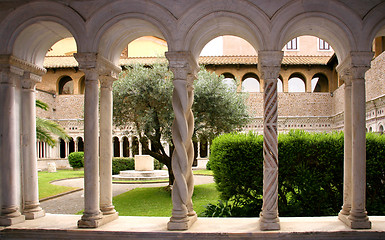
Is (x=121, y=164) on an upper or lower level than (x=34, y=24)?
lower

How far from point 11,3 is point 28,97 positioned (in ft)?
5.14

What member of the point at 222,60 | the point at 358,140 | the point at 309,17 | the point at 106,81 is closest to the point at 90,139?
Result: the point at 106,81

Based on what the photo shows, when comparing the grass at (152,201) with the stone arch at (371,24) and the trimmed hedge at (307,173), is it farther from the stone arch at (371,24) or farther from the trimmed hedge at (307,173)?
the stone arch at (371,24)

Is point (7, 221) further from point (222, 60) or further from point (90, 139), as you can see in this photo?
point (222, 60)

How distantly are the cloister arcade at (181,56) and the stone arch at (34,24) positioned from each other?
15 millimetres

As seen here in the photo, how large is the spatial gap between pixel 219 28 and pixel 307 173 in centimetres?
370

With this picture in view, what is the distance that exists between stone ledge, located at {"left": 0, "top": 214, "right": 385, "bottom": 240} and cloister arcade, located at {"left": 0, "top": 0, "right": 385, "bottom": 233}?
157 mm

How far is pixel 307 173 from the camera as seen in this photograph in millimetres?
7934

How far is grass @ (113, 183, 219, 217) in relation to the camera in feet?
33.6

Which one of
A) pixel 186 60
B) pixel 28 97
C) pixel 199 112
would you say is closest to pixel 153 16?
pixel 186 60

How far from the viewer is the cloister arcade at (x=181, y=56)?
5.55 m

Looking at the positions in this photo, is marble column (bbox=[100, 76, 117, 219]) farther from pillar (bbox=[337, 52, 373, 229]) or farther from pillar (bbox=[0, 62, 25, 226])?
pillar (bbox=[337, 52, 373, 229])

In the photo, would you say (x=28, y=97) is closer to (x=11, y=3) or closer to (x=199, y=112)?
(x=11, y=3)

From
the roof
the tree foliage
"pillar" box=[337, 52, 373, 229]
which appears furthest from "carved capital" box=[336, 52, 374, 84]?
the roof
